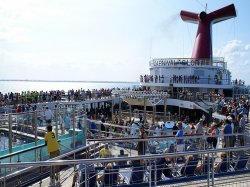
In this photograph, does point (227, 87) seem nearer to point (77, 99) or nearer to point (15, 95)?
point (77, 99)

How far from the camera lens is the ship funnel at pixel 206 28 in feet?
152

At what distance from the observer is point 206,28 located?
47281mm

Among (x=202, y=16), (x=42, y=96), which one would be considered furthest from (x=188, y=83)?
(x=42, y=96)

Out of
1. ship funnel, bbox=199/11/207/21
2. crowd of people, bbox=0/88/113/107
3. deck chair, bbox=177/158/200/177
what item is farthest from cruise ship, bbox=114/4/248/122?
deck chair, bbox=177/158/200/177

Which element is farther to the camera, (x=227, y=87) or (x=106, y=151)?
(x=227, y=87)

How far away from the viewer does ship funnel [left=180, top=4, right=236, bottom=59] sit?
4628 cm

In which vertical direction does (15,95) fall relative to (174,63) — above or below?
below

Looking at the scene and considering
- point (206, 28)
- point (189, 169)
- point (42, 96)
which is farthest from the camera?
point (206, 28)

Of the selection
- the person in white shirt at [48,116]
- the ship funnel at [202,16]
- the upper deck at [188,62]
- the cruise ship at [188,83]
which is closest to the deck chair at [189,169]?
the person in white shirt at [48,116]

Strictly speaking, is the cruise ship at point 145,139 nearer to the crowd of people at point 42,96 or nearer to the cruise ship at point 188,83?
the cruise ship at point 188,83

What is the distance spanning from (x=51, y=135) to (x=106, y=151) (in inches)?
78.0

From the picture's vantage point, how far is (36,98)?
34281 mm

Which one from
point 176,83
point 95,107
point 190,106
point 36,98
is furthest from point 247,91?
point 36,98

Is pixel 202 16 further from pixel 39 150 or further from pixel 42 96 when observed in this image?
pixel 39 150
